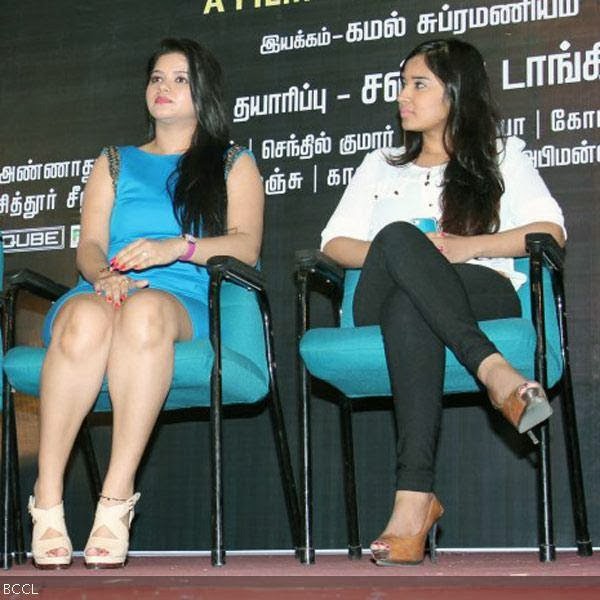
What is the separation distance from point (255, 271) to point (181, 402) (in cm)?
38

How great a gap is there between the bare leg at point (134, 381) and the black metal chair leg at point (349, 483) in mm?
601

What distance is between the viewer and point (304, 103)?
3670 millimetres

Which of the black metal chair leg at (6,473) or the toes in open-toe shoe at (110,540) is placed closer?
the toes in open-toe shoe at (110,540)

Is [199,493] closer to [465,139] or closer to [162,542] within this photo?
[162,542]

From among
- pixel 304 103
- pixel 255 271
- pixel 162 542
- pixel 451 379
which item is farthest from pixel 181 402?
pixel 304 103

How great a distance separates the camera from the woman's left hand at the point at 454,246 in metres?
2.72

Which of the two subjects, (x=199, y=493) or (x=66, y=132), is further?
(x=66, y=132)

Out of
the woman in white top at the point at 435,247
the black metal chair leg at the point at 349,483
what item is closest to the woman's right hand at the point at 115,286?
the woman in white top at the point at 435,247

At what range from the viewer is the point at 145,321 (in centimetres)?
252

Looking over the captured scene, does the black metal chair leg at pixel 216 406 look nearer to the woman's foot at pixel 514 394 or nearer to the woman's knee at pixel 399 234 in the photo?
the woman's knee at pixel 399 234

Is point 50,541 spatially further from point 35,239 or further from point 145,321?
point 35,239

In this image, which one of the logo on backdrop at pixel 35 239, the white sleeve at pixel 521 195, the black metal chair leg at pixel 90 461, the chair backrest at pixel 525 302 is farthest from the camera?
the logo on backdrop at pixel 35 239

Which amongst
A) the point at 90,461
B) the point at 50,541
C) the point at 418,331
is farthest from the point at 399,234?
the point at 90,461

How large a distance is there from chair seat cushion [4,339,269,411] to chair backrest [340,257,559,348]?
280mm
